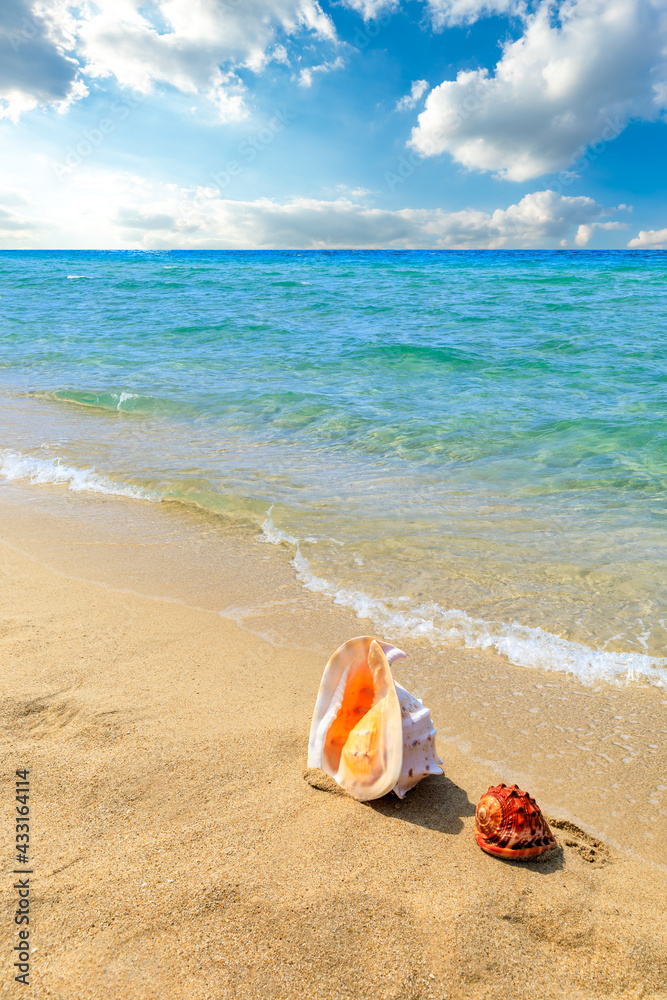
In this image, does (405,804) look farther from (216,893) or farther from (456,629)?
(456,629)

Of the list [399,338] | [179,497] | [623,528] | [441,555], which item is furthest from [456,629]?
[399,338]

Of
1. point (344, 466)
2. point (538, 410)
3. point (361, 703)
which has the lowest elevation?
point (361, 703)

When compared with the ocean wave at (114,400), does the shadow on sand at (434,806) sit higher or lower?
lower

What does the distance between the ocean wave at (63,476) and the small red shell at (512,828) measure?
3.98 metres

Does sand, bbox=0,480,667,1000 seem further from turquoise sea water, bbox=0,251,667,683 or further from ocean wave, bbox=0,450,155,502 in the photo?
ocean wave, bbox=0,450,155,502

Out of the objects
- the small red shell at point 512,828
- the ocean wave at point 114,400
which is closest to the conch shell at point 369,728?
the small red shell at point 512,828

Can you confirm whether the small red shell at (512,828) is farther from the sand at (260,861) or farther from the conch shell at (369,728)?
the conch shell at (369,728)

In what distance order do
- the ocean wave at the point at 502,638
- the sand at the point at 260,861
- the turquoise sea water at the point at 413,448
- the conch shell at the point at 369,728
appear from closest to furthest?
the sand at the point at 260,861, the conch shell at the point at 369,728, the ocean wave at the point at 502,638, the turquoise sea water at the point at 413,448

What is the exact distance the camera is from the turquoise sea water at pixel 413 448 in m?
3.53

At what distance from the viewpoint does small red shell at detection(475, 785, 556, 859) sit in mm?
1815

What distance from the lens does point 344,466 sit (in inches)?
239

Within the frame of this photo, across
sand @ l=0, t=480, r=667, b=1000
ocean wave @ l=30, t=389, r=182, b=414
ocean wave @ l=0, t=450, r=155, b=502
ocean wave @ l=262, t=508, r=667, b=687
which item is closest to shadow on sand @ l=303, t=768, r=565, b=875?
sand @ l=0, t=480, r=667, b=1000

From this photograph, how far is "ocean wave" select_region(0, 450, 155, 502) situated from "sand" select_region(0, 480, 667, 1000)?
245 cm

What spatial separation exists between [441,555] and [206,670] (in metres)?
1.90
